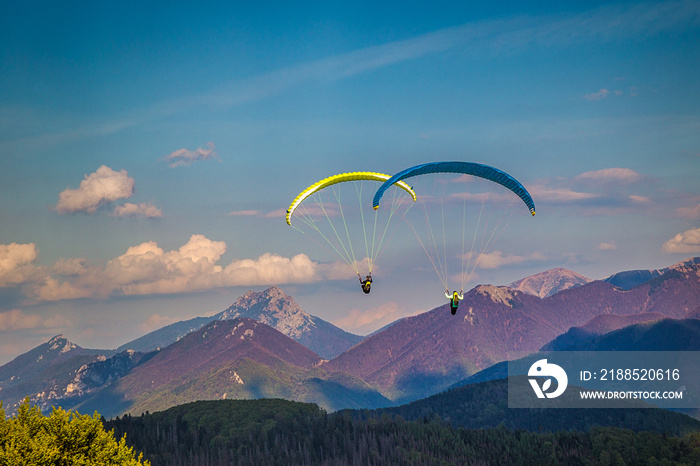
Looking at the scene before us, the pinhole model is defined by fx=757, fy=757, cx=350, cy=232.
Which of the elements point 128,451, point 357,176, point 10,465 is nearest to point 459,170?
point 357,176

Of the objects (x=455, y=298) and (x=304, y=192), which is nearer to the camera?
(x=455, y=298)

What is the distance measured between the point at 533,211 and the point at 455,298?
64.1 feet

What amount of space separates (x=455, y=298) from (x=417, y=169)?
58.4ft

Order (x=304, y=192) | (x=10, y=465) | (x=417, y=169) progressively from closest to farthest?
(x=10, y=465)
(x=417, y=169)
(x=304, y=192)

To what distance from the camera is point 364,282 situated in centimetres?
7900

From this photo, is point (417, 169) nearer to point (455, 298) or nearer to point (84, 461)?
point (455, 298)

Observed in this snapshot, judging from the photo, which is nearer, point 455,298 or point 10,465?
point 10,465

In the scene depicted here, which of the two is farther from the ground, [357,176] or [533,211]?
[357,176]

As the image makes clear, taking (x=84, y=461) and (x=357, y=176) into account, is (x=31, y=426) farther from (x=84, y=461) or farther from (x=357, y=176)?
(x=357, y=176)

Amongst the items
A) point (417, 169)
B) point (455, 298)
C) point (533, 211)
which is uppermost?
point (417, 169)

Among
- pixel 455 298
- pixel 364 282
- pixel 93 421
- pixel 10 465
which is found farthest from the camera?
pixel 364 282

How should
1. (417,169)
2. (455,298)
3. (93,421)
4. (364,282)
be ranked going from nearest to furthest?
(93,421)
(455,298)
(364,282)
(417,169)

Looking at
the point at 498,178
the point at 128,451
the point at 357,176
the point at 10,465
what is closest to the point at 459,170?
the point at 498,178

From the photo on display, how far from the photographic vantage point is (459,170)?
290 ft
